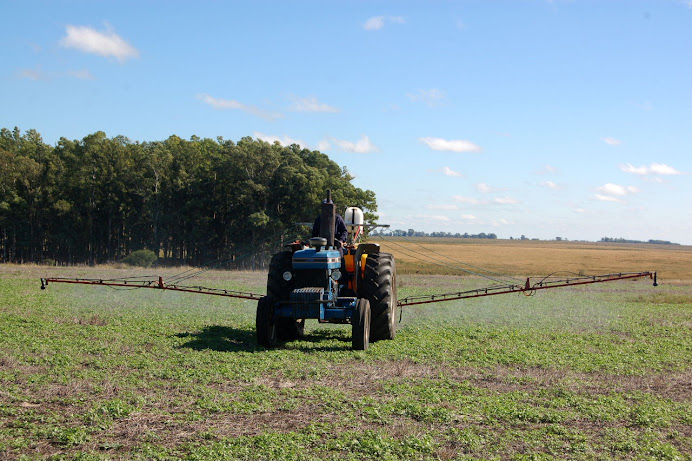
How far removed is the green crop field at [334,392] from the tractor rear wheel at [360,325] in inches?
13.2

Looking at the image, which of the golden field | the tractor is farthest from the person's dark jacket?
the golden field

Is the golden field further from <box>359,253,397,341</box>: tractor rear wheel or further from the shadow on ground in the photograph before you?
<box>359,253,397,341</box>: tractor rear wheel

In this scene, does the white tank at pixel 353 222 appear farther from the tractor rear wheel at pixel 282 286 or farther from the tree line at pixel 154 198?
the tree line at pixel 154 198

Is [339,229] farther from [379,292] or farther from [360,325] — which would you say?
[360,325]

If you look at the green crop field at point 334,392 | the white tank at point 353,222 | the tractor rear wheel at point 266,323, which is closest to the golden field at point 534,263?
the white tank at point 353,222

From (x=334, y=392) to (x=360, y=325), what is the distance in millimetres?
3851

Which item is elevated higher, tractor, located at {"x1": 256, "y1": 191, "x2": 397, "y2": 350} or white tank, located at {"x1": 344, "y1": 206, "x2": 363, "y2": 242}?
white tank, located at {"x1": 344, "y1": 206, "x2": 363, "y2": 242}

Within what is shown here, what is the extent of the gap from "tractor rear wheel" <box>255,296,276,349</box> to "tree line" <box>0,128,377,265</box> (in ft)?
140

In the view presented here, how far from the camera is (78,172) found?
66.9m

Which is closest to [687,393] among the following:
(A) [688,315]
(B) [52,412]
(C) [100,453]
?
(C) [100,453]

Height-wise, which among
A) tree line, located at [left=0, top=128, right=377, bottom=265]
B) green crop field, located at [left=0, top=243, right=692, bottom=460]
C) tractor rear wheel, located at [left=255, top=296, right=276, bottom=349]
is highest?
tree line, located at [left=0, top=128, right=377, bottom=265]

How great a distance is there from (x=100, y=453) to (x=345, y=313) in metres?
7.91

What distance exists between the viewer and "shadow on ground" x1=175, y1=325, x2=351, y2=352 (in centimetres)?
1539

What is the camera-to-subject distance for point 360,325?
14.7m
